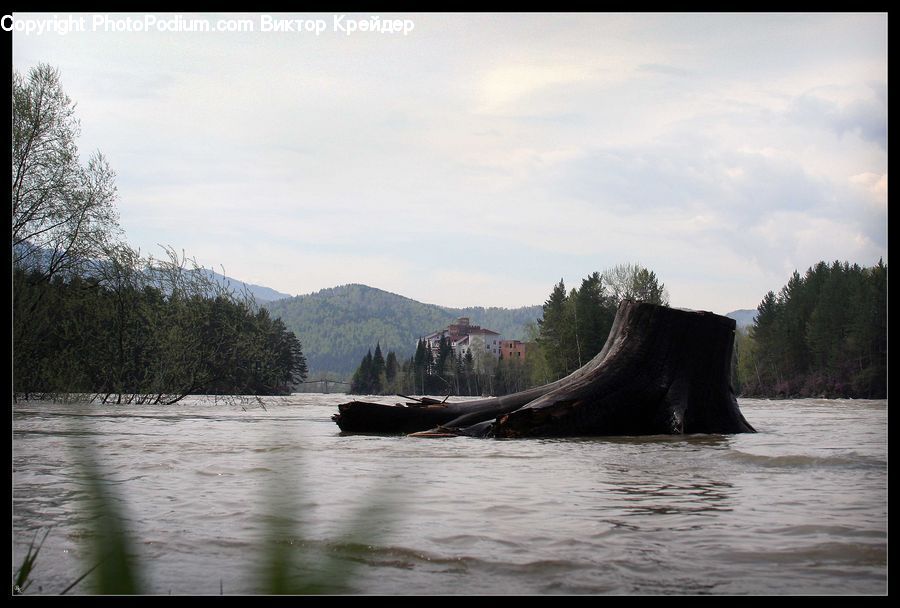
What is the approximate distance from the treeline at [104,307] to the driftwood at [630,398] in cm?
949

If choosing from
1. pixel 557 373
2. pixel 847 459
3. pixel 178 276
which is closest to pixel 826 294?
pixel 557 373

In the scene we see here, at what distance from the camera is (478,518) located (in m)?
4.73

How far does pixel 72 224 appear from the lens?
2114cm

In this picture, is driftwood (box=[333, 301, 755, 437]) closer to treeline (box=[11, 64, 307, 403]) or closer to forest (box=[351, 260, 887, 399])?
treeline (box=[11, 64, 307, 403])

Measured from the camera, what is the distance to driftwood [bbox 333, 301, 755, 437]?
478 inches

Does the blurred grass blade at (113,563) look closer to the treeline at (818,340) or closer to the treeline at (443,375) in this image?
the treeline at (818,340)

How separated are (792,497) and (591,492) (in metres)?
1.33

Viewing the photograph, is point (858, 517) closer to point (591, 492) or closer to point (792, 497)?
point (792, 497)

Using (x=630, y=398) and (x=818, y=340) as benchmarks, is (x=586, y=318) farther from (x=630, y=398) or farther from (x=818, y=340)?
(x=630, y=398)

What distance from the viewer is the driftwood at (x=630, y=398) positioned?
12.1 metres

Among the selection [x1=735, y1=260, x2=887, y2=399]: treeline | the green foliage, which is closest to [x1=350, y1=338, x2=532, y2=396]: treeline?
[x1=735, y1=260, x2=887, y2=399]: treeline

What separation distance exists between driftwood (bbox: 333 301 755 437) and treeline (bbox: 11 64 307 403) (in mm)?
Answer: 9488

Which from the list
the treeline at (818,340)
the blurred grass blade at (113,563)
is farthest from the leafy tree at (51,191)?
the treeline at (818,340)

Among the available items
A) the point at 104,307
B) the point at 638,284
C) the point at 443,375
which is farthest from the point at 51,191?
the point at 443,375
